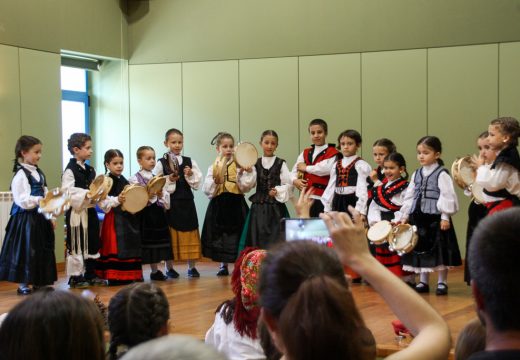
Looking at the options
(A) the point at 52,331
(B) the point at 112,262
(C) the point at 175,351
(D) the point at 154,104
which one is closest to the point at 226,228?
(B) the point at 112,262

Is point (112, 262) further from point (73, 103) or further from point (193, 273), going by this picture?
point (73, 103)

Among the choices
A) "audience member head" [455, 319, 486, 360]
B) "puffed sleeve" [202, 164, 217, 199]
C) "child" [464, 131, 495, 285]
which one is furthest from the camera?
"puffed sleeve" [202, 164, 217, 199]

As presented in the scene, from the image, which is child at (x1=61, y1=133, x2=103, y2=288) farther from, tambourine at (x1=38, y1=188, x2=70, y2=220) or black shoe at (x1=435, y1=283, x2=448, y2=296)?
black shoe at (x1=435, y1=283, x2=448, y2=296)

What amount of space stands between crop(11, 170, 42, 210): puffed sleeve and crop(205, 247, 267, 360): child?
3.17 meters

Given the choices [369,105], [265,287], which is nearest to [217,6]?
[369,105]

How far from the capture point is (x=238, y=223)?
23.7 feet

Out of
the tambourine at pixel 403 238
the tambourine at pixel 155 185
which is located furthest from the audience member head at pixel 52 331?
the tambourine at pixel 155 185

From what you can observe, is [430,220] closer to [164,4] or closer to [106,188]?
[106,188]

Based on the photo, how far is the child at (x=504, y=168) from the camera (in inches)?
202

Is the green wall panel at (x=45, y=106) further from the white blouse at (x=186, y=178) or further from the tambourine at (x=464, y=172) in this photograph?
the tambourine at (x=464, y=172)

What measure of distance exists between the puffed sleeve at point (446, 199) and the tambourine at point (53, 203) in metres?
2.89

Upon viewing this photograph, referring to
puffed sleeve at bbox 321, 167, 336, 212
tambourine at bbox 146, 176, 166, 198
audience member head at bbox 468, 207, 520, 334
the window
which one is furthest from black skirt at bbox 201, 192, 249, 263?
audience member head at bbox 468, 207, 520, 334

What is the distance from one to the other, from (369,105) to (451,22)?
3.84ft

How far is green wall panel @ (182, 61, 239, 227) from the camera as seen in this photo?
8516 millimetres
